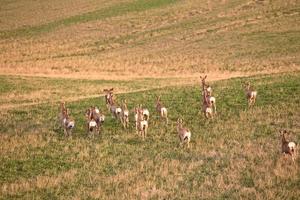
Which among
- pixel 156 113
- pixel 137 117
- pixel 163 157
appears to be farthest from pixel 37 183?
pixel 156 113

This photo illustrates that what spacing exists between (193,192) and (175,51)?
48375 millimetres

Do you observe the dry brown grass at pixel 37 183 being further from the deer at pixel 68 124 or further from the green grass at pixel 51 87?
the green grass at pixel 51 87

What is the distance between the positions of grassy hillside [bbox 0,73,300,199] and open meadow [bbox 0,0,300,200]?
52mm

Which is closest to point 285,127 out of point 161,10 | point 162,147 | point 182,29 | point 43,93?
point 162,147

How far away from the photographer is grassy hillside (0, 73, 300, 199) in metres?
15.2

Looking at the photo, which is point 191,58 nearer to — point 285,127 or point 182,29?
point 182,29

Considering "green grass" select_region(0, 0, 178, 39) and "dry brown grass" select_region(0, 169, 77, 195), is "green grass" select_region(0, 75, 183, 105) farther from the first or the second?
"green grass" select_region(0, 0, 178, 39)

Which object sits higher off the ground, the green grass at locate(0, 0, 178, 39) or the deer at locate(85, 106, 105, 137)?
the green grass at locate(0, 0, 178, 39)

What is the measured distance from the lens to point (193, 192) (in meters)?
14.8

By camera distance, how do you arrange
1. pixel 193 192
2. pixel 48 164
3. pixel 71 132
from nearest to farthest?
pixel 193 192
pixel 48 164
pixel 71 132

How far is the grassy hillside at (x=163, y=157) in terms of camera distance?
15188 millimetres

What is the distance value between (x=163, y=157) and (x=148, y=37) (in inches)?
2157

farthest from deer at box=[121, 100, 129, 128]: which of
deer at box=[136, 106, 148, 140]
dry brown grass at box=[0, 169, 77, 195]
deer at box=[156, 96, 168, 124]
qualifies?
Result: dry brown grass at box=[0, 169, 77, 195]

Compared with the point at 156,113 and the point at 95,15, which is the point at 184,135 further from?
the point at 95,15
